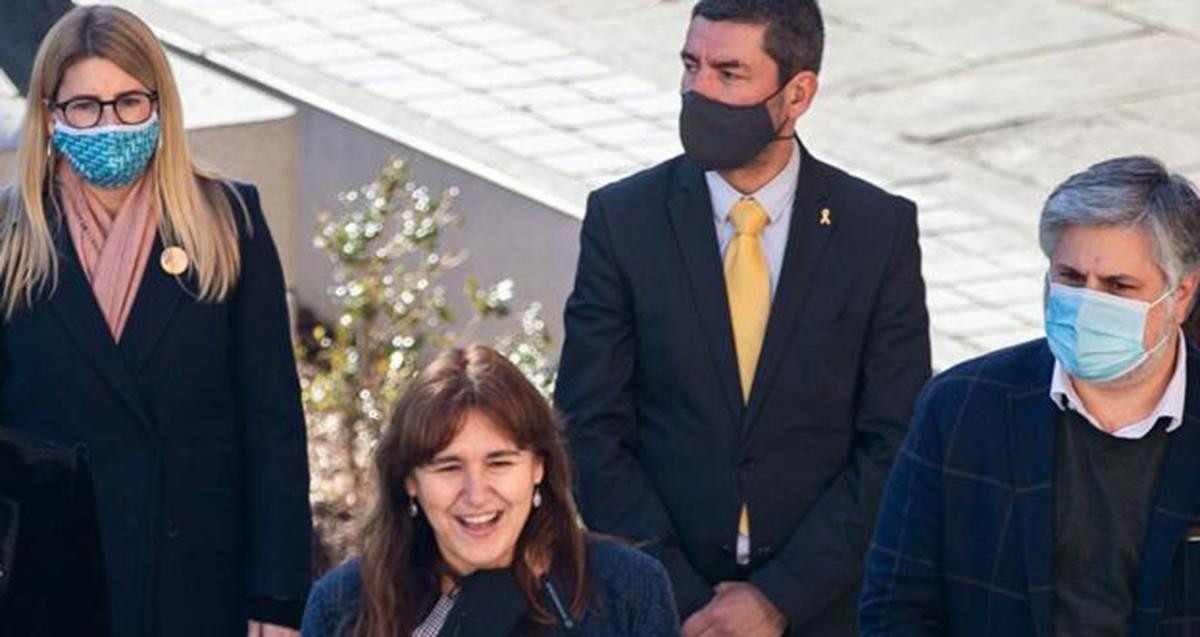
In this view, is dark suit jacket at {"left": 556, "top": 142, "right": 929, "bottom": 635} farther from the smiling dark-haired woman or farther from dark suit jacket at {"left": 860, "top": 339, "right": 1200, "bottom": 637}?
the smiling dark-haired woman

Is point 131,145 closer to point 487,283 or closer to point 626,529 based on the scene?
point 626,529

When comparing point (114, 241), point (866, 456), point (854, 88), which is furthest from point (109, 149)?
point (854, 88)

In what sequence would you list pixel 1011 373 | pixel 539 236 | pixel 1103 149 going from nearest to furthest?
pixel 1011 373 → pixel 539 236 → pixel 1103 149

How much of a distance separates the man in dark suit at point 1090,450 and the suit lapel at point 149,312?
5.52ft

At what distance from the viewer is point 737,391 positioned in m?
6.96

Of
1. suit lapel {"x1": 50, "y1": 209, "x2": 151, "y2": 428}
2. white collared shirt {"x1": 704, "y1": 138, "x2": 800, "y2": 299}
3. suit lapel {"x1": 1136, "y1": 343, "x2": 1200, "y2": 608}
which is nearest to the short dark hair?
white collared shirt {"x1": 704, "y1": 138, "x2": 800, "y2": 299}

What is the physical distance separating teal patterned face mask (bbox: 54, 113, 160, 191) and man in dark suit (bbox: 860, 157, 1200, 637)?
1.77 m

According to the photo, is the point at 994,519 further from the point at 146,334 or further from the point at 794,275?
the point at 146,334

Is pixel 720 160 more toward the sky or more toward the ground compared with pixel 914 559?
more toward the sky

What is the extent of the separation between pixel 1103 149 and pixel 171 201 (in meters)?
5.90

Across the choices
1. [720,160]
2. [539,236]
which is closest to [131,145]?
[720,160]

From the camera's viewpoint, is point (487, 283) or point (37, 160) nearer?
point (37, 160)

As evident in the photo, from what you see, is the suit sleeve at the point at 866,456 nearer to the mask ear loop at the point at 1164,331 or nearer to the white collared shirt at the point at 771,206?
the white collared shirt at the point at 771,206

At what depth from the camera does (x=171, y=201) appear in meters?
6.80
